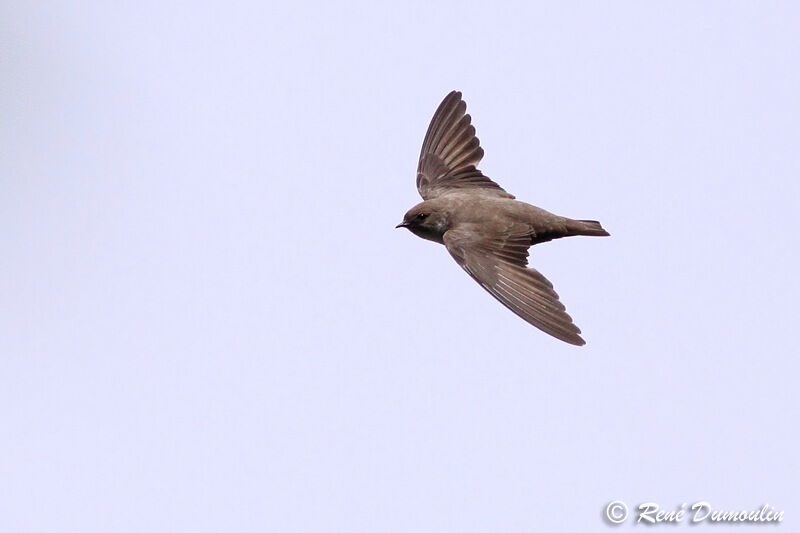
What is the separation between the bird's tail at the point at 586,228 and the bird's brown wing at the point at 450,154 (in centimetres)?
150

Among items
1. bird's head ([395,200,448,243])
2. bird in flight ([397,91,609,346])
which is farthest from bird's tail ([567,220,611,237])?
bird's head ([395,200,448,243])

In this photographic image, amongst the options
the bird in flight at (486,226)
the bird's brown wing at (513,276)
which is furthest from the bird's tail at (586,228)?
the bird's brown wing at (513,276)

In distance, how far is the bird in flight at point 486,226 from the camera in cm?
1157

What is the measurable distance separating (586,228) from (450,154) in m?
2.36

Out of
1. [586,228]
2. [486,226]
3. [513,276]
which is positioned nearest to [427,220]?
[486,226]

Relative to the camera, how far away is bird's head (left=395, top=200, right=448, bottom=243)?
512 inches

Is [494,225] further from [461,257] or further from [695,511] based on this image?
[695,511]

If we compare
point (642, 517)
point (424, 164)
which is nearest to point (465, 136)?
point (424, 164)

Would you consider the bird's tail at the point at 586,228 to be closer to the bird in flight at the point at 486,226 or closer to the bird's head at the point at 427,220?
the bird in flight at the point at 486,226

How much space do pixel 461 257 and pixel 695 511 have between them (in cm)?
305

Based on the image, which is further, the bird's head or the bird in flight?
the bird's head

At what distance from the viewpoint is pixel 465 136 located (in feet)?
→ 47.6

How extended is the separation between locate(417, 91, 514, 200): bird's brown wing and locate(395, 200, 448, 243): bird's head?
A: 0.90m

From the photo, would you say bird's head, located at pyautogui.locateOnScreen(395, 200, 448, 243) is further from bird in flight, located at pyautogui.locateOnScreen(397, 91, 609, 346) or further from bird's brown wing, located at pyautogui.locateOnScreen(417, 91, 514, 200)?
bird's brown wing, located at pyautogui.locateOnScreen(417, 91, 514, 200)
